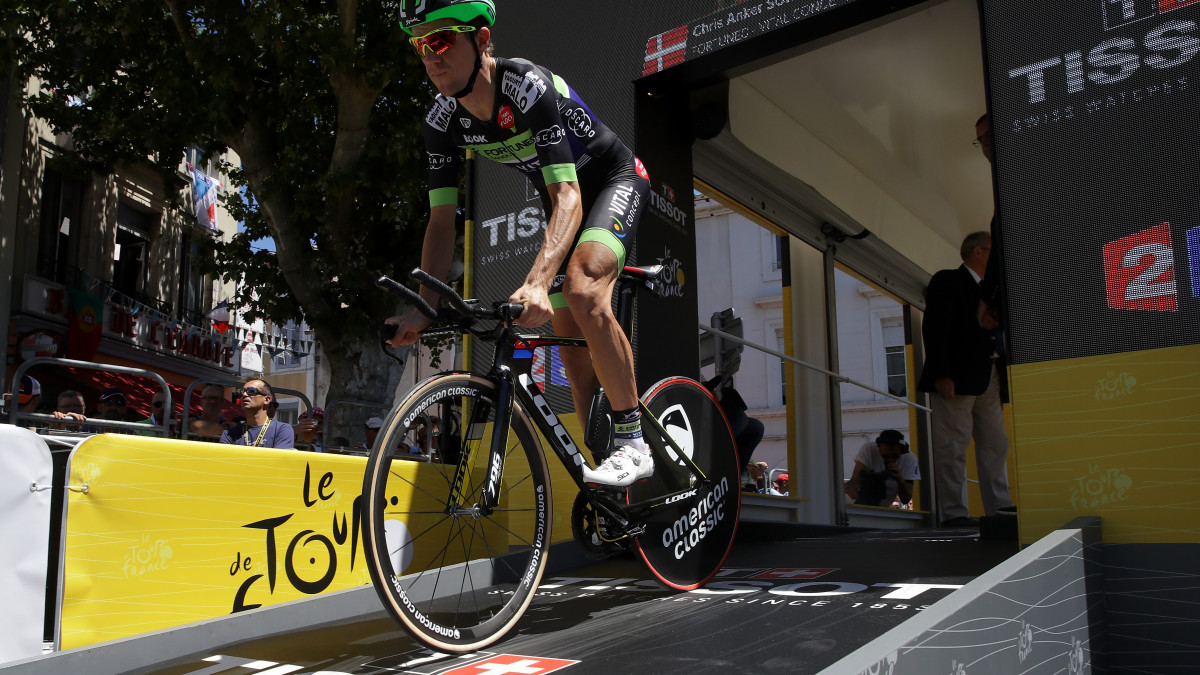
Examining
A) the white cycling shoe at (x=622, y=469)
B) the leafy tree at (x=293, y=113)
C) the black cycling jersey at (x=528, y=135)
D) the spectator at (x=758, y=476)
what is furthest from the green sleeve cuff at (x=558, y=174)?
the spectator at (x=758, y=476)

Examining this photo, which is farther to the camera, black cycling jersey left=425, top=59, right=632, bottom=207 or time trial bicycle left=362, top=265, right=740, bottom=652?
black cycling jersey left=425, top=59, right=632, bottom=207

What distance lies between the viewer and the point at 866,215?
9055mm

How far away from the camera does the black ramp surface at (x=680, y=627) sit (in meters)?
2.50

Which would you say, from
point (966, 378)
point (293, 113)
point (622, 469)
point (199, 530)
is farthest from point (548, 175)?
point (293, 113)

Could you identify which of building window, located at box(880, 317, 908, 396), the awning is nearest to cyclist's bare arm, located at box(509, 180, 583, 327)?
building window, located at box(880, 317, 908, 396)

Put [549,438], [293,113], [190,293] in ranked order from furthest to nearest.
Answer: [190,293] → [293,113] → [549,438]

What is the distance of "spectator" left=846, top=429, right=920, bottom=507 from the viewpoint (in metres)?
10.1

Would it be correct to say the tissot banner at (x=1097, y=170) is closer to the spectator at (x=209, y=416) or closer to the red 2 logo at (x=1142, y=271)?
the red 2 logo at (x=1142, y=271)

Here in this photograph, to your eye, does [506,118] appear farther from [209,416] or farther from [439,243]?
[209,416]

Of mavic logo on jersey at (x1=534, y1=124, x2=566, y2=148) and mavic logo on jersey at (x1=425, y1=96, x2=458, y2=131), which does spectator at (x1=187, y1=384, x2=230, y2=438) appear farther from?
mavic logo on jersey at (x1=534, y1=124, x2=566, y2=148)

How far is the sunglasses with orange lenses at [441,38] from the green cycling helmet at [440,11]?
0.03 metres

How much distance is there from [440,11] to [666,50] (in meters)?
2.36

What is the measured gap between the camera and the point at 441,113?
3201 mm

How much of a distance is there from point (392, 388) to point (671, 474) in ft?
40.6
